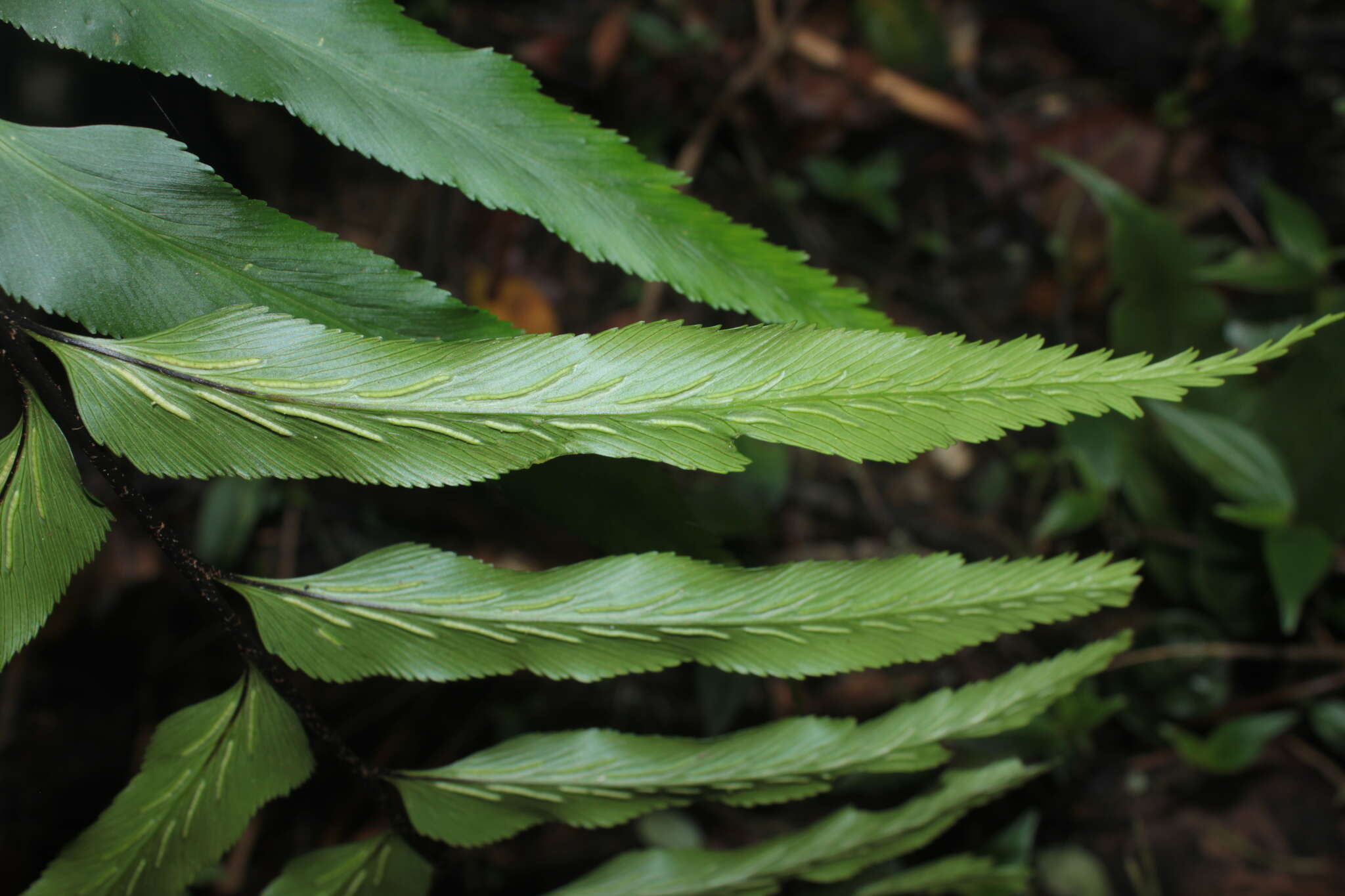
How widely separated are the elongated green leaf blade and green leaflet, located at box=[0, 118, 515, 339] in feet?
0.86

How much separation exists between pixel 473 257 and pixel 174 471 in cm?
161

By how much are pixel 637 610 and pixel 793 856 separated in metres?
0.48

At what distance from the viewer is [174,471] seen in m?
0.69

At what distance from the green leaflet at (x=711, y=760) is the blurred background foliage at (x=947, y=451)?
1.23 feet

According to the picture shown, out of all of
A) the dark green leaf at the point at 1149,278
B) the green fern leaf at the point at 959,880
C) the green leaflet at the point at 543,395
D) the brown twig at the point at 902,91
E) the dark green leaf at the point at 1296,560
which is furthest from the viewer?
the brown twig at the point at 902,91

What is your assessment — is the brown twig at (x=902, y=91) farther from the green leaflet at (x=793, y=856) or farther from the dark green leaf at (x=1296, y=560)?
the green leaflet at (x=793, y=856)

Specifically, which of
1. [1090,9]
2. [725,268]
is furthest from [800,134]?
[725,268]

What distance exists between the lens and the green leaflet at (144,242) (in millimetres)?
692

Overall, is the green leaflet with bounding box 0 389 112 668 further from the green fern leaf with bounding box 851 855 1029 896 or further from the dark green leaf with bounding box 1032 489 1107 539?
the dark green leaf with bounding box 1032 489 1107 539

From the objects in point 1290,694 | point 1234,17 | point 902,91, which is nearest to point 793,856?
point 1290,694

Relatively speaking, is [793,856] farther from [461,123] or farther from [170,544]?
[461,123]

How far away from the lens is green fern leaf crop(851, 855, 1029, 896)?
1.14 meters

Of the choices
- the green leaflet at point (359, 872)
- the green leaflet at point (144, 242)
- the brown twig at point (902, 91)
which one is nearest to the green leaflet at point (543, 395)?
the green leaflet at point (144, 242)

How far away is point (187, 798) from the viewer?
83 cm
